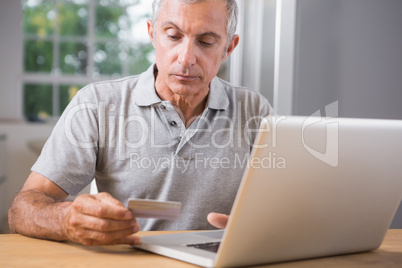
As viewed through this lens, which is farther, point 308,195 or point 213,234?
point 213,234

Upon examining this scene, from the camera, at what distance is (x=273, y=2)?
273 cm

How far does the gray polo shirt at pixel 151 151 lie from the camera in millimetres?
1556

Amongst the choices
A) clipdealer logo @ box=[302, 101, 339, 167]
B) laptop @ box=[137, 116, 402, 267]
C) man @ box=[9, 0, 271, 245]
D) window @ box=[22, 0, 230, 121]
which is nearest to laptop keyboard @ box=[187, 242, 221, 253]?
laptop @ box=[137, 116, 402, 267]

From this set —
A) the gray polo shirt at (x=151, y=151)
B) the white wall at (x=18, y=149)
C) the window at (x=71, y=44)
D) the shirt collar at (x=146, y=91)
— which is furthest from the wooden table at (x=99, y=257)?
the window at (x=71, y=44)

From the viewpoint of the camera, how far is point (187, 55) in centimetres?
148

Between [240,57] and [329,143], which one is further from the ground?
[240,57]

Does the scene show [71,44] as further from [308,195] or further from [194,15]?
[308,195]

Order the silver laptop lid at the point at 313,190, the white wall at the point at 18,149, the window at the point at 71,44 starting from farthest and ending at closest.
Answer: the window at the point at 71,44
the white wall at the point at 18,149
the silver laptop lid at the point at 313,190

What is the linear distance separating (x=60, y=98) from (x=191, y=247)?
13.2ft

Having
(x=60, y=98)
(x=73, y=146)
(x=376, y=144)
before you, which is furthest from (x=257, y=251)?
(x=60, y=98)

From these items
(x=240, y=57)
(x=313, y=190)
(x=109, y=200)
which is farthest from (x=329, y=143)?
(x=240, y=57)

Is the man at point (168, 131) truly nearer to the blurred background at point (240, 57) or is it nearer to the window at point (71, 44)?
the blurred background at point (240, 57)

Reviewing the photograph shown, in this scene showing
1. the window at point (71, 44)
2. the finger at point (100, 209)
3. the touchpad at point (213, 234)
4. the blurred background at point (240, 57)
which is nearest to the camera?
the finger at point (100, 209)

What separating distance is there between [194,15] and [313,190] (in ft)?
2.58
